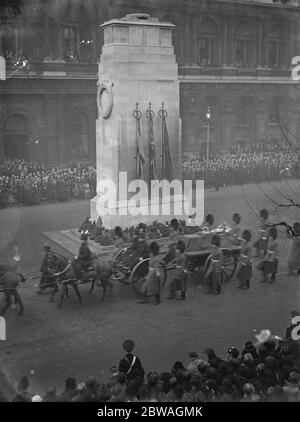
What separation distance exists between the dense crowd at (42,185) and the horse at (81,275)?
35.6 ft

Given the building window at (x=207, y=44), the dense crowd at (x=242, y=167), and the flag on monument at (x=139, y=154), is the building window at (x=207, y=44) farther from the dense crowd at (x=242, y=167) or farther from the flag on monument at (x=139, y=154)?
the flag on monument at (x=139, y=154)

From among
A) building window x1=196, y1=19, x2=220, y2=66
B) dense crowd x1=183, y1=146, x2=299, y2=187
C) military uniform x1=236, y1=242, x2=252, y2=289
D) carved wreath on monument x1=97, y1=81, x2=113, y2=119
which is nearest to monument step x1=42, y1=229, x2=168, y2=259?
military uniform x1=236, y1=242, x2=252, y2=289

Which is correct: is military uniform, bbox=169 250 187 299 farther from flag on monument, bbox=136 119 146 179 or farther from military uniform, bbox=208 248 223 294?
flag on monument, bbox=136 119 146 179

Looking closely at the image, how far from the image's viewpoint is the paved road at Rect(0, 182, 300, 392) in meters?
8.73

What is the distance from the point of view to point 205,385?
21.4 ft

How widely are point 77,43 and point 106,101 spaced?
1321 cm

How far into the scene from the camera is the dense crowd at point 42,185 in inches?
852

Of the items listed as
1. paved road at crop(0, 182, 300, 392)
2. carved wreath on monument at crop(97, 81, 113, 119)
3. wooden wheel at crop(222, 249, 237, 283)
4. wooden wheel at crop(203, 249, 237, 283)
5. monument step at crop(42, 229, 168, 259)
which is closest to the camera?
paved road at crop(0, 182, 300, 392)

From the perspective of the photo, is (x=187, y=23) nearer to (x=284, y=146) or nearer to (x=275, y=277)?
(x=284, y=146)

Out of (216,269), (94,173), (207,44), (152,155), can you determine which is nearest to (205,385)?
(216,269)

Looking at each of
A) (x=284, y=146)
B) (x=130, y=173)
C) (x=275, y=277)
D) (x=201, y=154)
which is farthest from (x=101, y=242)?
(x=284, y=146)

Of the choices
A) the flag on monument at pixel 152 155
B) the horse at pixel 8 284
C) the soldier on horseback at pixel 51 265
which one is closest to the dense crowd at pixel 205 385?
the horse at pixel 8 284

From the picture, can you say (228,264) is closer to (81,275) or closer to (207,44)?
(81,275)

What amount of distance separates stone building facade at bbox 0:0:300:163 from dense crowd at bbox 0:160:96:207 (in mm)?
3852
